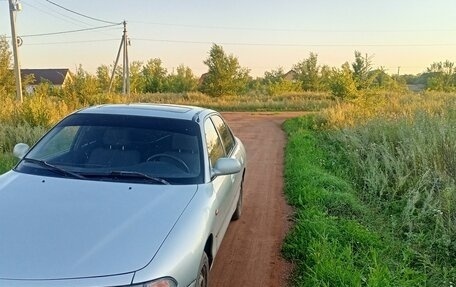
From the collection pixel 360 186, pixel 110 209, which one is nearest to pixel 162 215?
pixel 110 209

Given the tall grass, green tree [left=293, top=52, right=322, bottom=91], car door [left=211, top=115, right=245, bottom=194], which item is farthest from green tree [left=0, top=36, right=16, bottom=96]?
green tree [left=293, top=52, right=322, bottom=91]

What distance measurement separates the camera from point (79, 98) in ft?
61.5

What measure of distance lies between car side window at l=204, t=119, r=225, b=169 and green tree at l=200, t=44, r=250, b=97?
120 ft

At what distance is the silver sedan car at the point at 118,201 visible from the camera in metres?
2.08

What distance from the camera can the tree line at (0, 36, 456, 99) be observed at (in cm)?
1912

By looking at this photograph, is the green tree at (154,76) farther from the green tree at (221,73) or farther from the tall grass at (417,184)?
the tall grass at (417,184)

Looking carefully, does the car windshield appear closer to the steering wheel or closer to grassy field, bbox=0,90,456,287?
the steering wheel

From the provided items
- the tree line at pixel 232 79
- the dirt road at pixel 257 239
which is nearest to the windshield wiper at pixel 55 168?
the dirt road at pixel 257 239

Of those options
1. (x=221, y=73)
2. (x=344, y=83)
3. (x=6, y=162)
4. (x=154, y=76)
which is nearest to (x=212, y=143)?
(x=6, y=162)

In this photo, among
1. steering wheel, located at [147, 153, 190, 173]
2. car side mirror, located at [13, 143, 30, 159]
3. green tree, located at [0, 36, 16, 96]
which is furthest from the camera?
green tree, located at [0, 36, 16, 96]

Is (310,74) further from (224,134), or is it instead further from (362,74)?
(224,134)

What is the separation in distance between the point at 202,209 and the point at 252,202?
3354 millimetres

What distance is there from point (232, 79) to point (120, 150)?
38.3 meters

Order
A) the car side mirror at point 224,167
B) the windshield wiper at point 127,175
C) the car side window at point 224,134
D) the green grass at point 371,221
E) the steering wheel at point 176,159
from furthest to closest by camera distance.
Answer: the car side window at point 224,134, the green grass at point 371,221, the car side mirror at point 224,167, the steering wheel at point 176,159, the windshield wiper at point 127,175
